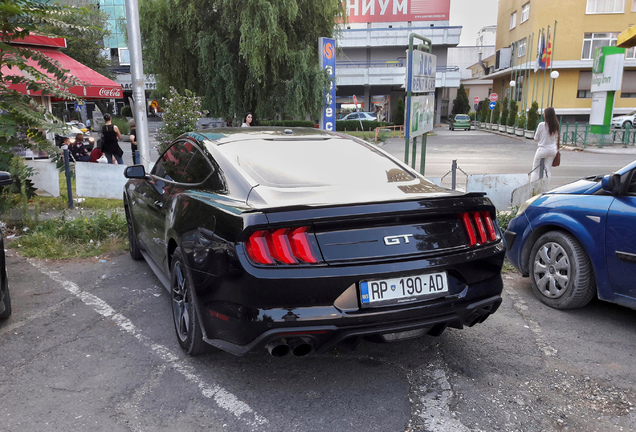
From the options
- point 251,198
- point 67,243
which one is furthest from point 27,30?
point 251,198

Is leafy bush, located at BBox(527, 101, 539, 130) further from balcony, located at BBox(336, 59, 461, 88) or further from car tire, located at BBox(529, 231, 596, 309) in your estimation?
car tire, located at BBox(529, 231, 596, 309)

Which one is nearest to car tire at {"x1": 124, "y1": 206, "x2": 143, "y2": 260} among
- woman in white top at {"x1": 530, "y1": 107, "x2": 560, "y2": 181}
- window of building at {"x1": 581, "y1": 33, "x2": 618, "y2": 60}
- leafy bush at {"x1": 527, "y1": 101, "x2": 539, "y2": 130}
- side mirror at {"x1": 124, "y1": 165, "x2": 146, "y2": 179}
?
side mirror at {"x1": 124, "y1": 165, "x2": 146, "y2": 179}

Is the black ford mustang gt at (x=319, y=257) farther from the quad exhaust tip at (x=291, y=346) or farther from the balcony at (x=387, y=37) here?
the balcony at (x=387, y=37)

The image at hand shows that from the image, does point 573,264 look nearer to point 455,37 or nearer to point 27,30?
point 27,30

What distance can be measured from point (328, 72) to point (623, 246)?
1989cm

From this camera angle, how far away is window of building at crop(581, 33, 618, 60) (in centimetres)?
4144

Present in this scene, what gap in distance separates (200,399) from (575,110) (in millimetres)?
47311

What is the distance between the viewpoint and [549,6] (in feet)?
137

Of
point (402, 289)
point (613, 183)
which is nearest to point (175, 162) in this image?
point (402, 289)

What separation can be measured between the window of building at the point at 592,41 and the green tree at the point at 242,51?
29159mm

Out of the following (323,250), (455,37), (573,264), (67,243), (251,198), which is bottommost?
(67,243)

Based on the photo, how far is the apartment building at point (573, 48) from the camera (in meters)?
41.1

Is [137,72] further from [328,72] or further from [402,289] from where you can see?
[328,72]

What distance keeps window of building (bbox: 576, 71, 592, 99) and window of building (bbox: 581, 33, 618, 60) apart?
140 centimetres
